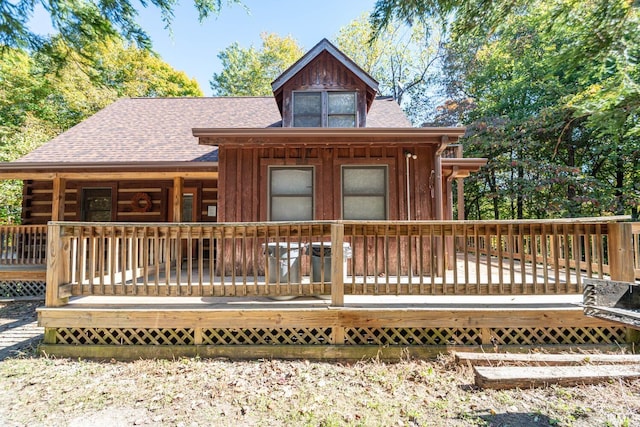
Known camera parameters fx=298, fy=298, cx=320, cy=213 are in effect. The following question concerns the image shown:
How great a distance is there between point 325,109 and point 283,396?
19.5 feet

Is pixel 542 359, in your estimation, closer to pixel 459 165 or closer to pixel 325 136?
pixel 325 136

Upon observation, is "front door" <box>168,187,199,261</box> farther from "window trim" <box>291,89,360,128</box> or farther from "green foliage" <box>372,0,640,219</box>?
"green foliage" <box>372,0,640,219</box>

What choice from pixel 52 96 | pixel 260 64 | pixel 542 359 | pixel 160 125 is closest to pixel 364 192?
pixel 542 359

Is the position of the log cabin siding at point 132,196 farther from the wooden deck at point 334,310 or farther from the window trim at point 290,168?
the wooden deck at point 334,310

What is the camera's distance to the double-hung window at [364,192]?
591cm

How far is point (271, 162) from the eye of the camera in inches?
231

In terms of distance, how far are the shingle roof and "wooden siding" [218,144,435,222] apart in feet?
5.95

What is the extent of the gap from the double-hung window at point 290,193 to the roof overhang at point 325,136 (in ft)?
1.86

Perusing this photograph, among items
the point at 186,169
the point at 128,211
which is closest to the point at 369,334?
the point at 186,169

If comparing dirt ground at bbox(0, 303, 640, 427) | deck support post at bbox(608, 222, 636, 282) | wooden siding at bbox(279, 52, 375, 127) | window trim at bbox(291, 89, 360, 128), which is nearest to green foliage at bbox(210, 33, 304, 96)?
wooden siding at bbox(279, 52, 375, 127)

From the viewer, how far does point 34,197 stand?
29.0 feet

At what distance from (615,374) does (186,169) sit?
297 inches

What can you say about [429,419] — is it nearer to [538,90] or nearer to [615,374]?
[615,374]

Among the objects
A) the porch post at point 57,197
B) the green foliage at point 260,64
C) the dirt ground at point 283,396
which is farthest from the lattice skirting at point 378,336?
the green foliage at point 260,64
